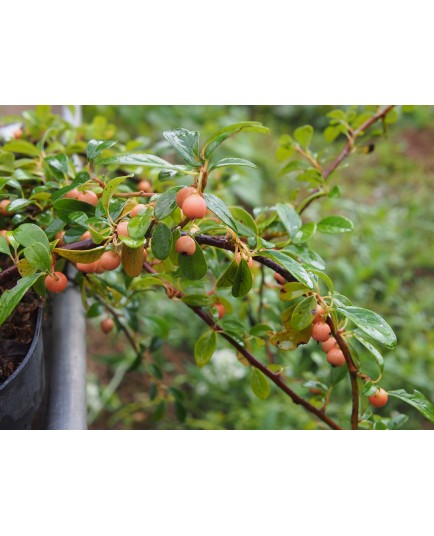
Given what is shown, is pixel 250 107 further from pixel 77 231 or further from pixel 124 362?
pixel 77 231

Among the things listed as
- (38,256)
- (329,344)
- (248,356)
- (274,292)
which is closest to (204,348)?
(248,356)

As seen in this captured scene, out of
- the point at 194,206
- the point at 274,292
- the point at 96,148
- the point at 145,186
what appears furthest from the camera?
the point at 274,292

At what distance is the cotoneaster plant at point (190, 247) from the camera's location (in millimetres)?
580

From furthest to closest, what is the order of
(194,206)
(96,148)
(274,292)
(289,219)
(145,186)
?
(274,292) → (145,186) → (289,219) → (96,148) → (194,206)

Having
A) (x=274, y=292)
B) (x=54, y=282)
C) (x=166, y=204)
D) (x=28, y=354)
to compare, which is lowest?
(x=274, y=292)

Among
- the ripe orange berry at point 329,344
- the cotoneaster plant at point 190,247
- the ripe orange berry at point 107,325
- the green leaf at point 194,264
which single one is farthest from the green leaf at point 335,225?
the ripe orange berry at point 107,325

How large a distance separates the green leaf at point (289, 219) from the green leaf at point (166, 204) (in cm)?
24

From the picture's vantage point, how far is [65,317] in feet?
3.21

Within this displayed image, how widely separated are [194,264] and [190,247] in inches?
1.0

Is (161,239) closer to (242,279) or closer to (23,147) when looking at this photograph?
(242,279)

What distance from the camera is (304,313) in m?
0.61

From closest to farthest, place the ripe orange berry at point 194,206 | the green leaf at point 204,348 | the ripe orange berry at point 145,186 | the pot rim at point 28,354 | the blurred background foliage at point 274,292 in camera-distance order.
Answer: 1. the ripe orange berry at point 194,206
2. the pot rim at point 28,354
3. the green leaf at point 204,348
4. the ripe orange berry at point 145,186
5. the blurred background foliage at point 274,292

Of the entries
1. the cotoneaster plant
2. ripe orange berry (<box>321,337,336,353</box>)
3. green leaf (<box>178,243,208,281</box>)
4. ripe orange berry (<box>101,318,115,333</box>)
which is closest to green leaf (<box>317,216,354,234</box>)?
the cotoneaster plant

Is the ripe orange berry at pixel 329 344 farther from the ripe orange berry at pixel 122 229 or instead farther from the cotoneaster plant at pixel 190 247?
the ripe orange berry at pixel 122 229
